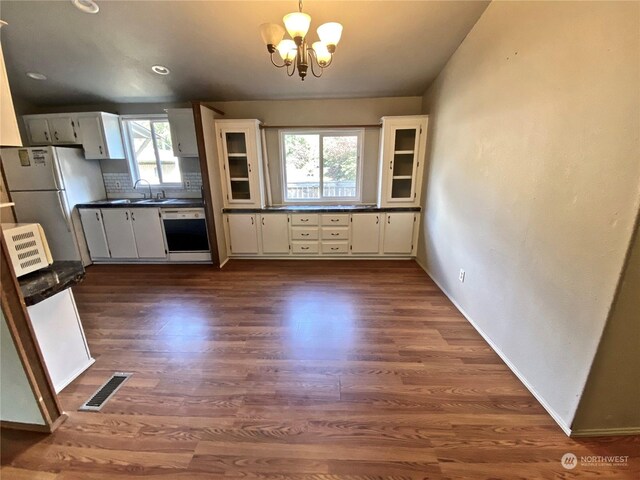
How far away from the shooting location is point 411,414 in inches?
60.6

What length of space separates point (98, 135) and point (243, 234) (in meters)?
2.45

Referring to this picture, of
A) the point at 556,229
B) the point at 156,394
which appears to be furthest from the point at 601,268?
the point at 156,394

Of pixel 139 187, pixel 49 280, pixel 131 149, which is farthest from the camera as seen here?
pixel 139 187

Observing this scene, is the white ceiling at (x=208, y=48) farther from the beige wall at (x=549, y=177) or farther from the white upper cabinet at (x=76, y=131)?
the beige wall at (x=549, y=177)

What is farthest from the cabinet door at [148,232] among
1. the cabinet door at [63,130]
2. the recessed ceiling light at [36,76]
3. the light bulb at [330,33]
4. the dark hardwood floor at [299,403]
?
the light bulb at [330,33]

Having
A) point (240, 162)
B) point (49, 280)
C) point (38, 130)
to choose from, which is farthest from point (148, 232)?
point (49, 280)

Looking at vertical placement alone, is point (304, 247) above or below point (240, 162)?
below

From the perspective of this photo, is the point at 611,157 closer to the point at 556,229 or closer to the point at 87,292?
the point at 556,229

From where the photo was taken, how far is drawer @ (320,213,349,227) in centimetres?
390

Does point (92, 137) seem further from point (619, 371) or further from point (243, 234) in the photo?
point (619, 371)

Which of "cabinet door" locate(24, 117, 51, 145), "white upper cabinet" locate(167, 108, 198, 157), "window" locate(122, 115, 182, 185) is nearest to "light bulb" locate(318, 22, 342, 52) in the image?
"white upper cabinet" locate(167, 108, 198, 157)

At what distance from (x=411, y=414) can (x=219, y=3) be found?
3.41 metres

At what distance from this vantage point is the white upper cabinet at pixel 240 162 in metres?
3.73

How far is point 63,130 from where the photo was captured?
12.3 ft
